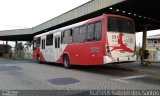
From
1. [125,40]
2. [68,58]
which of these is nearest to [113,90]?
[125,40]

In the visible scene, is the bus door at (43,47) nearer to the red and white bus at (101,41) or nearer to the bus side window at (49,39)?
the bus side window at (49,39)

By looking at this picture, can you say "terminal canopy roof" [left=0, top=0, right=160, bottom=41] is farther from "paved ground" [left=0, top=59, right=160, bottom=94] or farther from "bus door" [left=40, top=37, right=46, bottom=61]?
"paved ground" [left=0, top=59, right=160, bottom=94]

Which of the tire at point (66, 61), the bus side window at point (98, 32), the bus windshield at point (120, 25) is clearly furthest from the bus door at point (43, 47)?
the bus windshield at point (120, 25)

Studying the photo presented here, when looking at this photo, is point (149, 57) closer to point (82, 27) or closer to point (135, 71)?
point (135, 71)

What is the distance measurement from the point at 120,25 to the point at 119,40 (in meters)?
0.92

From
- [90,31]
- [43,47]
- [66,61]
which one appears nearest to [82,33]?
[90,31]

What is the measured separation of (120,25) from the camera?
13828 mm

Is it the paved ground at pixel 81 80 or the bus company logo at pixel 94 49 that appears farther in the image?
the bus company logo at pixel 94 49

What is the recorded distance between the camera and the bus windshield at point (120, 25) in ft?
43.7

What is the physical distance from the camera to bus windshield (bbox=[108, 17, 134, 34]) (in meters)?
13.3

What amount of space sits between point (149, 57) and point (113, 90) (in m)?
12.2

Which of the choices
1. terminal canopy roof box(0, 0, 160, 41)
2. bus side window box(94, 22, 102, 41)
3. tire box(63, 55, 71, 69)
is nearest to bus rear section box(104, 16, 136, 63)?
bus side window box(94, 22, 102, 41)

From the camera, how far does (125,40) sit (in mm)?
13852

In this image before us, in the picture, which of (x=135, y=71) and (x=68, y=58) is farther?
(x=68, y=58)
